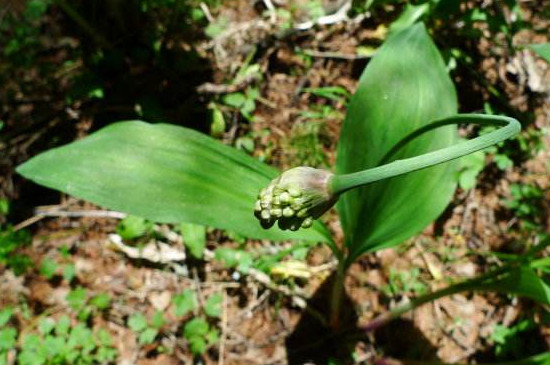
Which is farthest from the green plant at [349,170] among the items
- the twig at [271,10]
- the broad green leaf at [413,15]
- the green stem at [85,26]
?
the twig at [271,10]

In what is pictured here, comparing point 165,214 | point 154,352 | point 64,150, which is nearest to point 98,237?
point 154,352

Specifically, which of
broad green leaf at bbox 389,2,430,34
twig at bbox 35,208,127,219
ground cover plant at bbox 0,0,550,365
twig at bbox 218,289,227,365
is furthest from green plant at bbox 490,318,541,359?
twig at bbox 35,208,127,219

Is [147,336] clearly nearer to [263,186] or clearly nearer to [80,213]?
[80,213]

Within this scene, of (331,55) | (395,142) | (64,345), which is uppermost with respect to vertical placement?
(331,55)

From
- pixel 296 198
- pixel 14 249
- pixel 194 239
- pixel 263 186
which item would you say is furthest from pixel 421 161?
pixel 14 249

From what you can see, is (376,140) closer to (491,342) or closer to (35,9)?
(491,342)

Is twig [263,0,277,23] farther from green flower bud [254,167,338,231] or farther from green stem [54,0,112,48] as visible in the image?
green flower bud [254,167,338,231]
